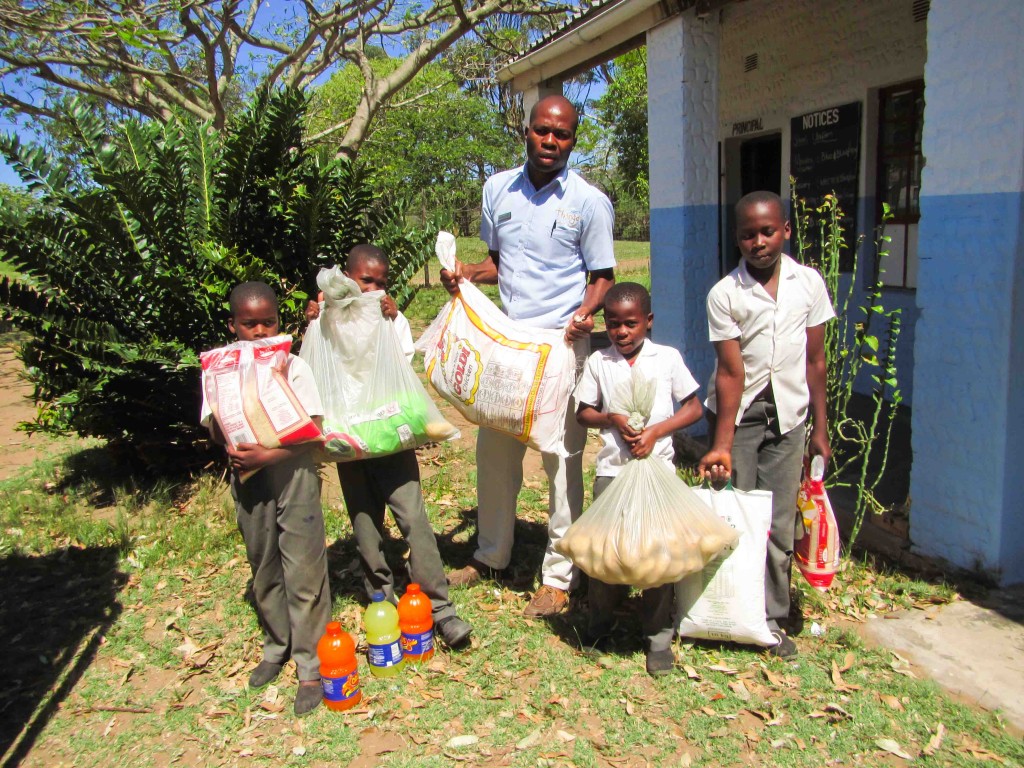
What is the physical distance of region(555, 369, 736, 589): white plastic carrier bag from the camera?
9.20 feet

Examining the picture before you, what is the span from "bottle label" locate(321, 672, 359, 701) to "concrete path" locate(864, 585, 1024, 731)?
219cm

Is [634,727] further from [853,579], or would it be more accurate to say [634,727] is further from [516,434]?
[853,579]

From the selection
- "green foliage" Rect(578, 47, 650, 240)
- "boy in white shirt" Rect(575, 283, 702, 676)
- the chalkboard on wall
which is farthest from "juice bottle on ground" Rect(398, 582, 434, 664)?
"green foliage" Rect(578, 47, 650, 240)

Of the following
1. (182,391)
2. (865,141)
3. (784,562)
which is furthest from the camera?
(865,141)

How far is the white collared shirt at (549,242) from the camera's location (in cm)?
343

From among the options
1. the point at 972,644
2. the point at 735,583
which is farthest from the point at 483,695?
the point at 972,644

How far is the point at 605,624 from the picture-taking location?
134 inches

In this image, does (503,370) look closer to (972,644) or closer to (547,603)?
(547,603)

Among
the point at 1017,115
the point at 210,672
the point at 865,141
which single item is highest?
the point at 865,141

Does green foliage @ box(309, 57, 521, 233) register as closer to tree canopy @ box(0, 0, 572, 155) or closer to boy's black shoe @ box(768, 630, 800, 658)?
tree canopy @ box(0, 0, 572, 155)

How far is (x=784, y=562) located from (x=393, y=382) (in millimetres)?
1761

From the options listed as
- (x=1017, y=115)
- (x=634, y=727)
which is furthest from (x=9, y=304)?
(x=1017, y=115)

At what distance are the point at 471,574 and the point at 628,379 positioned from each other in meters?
→ 1.51

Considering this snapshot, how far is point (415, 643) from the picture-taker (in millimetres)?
3301
